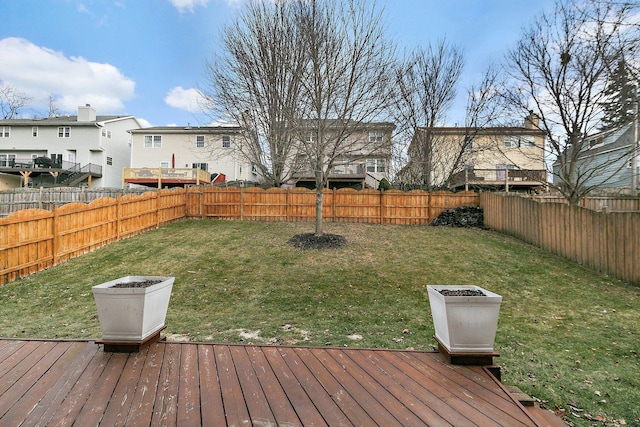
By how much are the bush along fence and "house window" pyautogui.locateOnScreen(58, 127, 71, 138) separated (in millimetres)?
22710

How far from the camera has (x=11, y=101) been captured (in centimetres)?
3212

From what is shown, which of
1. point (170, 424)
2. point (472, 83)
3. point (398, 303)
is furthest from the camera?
point (472, 83)

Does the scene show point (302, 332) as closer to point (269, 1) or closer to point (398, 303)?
point (398, 303)

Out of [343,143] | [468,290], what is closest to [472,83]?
[343,143]

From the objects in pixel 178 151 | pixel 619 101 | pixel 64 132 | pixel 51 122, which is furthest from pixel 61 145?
pixel 619 101

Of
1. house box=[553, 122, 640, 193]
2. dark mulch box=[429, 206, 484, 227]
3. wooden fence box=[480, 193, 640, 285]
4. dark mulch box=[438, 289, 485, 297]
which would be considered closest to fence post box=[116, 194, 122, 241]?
dark mulch box=[438, 289, 485, 297]

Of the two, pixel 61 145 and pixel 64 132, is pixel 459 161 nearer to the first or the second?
pixel 64 132

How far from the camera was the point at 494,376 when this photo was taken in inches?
110

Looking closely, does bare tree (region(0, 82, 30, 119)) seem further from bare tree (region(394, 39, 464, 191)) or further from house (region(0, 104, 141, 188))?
bare tree (region(394, 39, 464, 191))

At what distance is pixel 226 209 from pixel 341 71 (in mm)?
8920

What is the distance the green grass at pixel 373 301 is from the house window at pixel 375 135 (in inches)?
144

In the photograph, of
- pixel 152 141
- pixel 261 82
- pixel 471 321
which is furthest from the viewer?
pixel 152 141

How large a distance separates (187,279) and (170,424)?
5.43 meters

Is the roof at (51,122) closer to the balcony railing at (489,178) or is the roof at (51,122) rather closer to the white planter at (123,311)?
the balcony railing at (489,178)
